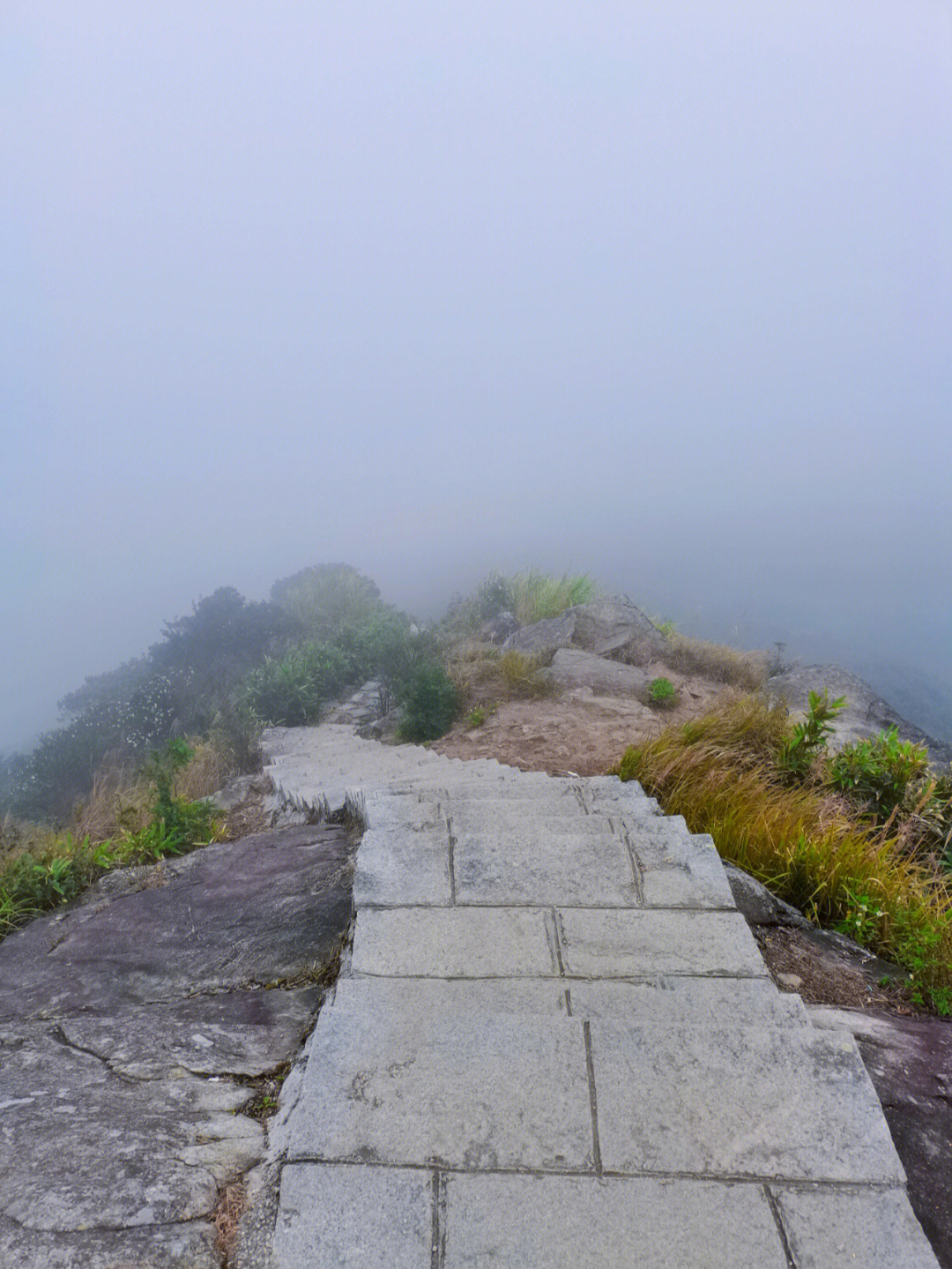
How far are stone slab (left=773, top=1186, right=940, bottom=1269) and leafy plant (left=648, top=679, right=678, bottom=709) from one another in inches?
276

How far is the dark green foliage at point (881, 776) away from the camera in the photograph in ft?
15.5

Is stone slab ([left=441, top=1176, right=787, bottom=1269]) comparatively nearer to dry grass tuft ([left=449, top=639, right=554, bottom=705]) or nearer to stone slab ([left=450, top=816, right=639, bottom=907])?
stone slab ([left=450, top=816, right=639, bottom=907])

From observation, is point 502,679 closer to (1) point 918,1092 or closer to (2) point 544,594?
(2) point 544,594

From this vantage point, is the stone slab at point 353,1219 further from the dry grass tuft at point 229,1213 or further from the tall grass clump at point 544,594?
the tall grass clump at point 544,594

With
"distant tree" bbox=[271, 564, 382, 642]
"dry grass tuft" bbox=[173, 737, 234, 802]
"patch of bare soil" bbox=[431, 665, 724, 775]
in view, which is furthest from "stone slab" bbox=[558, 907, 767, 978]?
"distant tree" bbox=[271, 564, 382, 642]

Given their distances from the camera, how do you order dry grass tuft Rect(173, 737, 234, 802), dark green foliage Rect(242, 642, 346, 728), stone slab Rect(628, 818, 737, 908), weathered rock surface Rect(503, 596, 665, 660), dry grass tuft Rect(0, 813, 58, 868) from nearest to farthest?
stone slab Rect(628, 818, 737, 908), dry grass tuft Rect(0, 813, 58, 868), dry grass tuft Rect(173, 737, 234, 802), dark green foliage Rect(242, 642, 346, 728), weathered rock surface Rect(503, 596, 665, 660)

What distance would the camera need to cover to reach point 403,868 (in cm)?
302

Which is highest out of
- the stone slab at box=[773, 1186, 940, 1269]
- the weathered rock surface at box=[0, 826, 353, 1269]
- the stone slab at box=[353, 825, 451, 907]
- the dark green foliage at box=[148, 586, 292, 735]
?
the stone slab at box=[773, 1186, 940, 1269]

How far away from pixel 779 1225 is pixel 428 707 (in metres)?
6.90

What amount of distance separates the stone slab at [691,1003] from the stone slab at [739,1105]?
0.05 meters

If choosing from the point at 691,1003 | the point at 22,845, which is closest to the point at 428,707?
the point at 22,845

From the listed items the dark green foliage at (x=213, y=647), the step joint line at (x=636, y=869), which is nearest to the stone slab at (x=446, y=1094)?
the step joint line at (x=636, y=869)

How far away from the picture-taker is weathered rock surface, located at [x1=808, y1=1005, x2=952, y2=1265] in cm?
187

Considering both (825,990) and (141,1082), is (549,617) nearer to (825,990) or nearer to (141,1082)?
(825,990)
